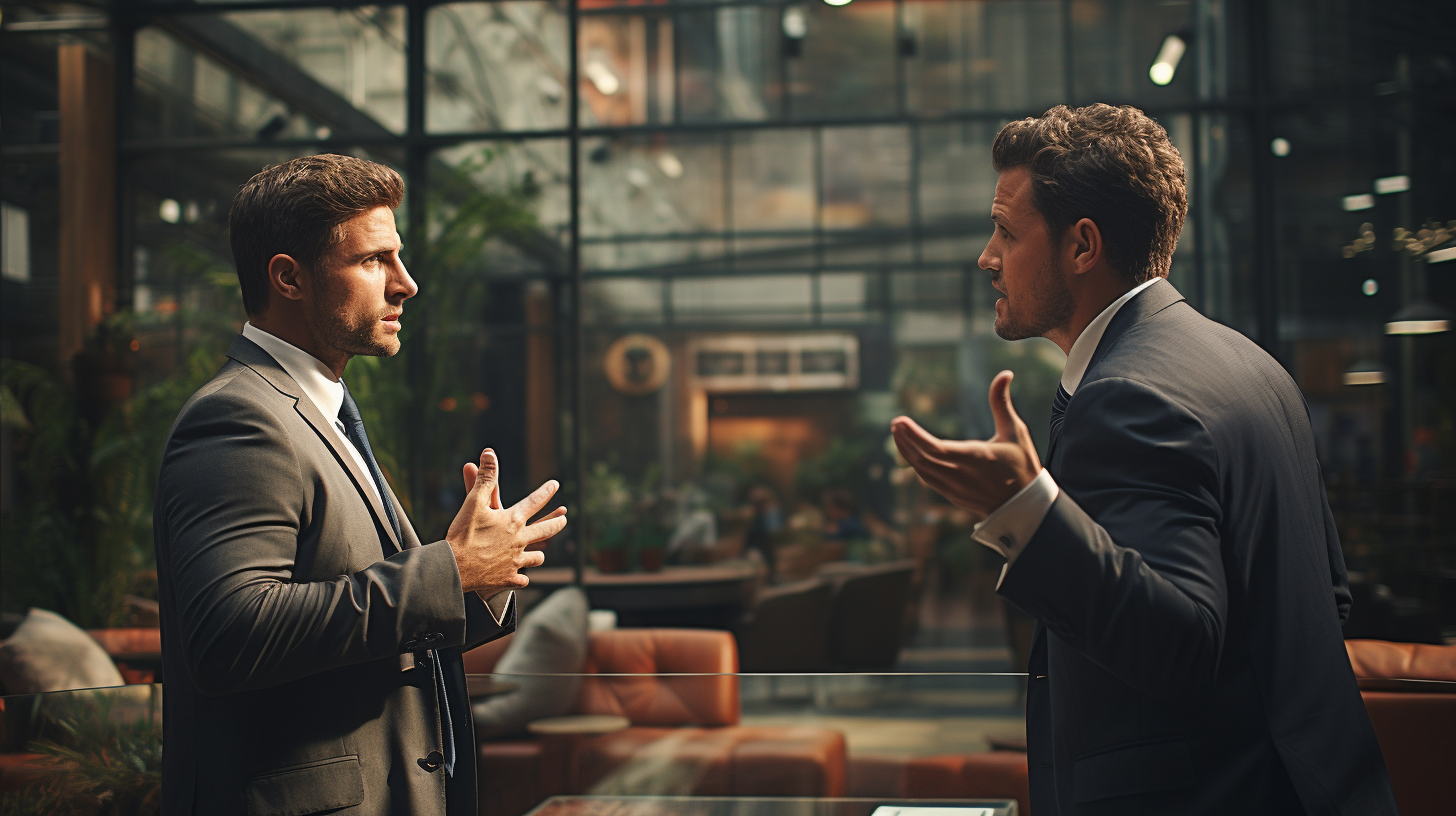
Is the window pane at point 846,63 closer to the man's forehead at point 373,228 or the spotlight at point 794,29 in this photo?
the spotlight at point 794,29

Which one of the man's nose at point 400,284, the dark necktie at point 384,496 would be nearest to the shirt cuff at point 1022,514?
the dark necktie at point 384,496

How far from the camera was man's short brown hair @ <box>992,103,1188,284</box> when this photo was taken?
4.18 feet

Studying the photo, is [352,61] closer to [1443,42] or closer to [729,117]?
[729,117]

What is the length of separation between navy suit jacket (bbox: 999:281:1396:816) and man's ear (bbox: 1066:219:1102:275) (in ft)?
0.42

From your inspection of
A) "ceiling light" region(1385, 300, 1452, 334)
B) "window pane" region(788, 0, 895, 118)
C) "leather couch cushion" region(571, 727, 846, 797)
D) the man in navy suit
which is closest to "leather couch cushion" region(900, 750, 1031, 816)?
"leather couch cushion" region(571, 727, 846, 797)

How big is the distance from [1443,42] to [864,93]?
3.65 meters

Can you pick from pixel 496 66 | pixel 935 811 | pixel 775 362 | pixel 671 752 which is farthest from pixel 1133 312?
pixel 496 66

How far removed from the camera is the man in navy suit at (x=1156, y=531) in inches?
41.7

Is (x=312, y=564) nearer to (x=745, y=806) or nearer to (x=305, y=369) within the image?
(x=305, y=369)

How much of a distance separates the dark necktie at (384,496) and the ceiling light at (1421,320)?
261 inches

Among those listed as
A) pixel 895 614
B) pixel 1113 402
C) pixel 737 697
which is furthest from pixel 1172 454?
pixel 895 614

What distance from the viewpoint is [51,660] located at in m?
3.59

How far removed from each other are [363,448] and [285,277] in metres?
0.29

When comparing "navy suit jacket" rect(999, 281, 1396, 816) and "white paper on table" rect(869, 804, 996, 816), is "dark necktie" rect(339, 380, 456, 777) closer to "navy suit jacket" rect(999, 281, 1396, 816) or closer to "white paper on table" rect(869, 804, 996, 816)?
"navy suit jacket" rect(999, 281, 1396, 816)
